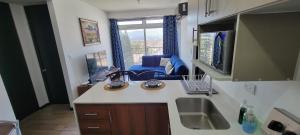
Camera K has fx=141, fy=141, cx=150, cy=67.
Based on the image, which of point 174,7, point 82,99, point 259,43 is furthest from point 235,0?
point 174,7

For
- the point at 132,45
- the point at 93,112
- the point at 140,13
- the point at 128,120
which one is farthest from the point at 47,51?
the point at 140,13

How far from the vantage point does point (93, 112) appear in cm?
161

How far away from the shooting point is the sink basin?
1.43 meters

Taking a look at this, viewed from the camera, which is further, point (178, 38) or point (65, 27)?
point (178, 38)

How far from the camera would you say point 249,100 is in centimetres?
114

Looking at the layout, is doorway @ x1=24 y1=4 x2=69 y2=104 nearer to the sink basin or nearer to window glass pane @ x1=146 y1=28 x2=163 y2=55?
the sink basin

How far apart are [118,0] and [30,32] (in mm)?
2156

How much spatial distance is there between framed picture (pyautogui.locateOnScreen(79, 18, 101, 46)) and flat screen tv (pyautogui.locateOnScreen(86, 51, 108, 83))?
0.40 m

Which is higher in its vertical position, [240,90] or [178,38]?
[178,38]

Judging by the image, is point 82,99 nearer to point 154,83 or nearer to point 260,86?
point 154,83

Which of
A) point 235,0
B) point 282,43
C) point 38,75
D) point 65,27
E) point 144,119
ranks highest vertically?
point 65,27

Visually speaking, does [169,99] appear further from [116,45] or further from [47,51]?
[116,45]

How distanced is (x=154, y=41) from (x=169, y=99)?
176 inches

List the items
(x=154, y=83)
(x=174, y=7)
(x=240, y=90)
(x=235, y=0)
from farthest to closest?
(x=174, y=7), (x=154, y=83), (x=240, y=90), (x=235, y=0)
